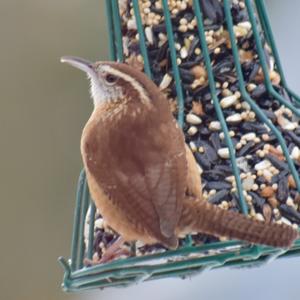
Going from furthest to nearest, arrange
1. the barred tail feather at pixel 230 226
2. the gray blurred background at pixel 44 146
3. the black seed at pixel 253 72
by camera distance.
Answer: the gray blurred background at pixel 44 146
the black seed at pixel 253 72
the barred tail feather at pixel 230 226

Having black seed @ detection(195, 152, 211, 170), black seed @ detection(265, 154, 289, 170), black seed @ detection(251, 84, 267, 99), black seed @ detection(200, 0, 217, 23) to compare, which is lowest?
black seed @ detection(265, 154, 289, 170)

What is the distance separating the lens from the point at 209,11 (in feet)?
16.9

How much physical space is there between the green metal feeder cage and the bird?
10cm

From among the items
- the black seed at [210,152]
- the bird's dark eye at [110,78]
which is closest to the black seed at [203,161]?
the black seed at [210,152]

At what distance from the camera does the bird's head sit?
487 cm

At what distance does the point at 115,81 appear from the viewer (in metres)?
4.95

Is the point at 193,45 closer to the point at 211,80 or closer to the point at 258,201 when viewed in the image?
the point at 211,80

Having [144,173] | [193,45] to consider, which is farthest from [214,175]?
[193,45]

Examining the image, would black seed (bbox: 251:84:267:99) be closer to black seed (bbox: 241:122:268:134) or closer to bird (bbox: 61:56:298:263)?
black seed (bbox: 241:122:268:134)

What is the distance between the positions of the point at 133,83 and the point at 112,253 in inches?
26.6

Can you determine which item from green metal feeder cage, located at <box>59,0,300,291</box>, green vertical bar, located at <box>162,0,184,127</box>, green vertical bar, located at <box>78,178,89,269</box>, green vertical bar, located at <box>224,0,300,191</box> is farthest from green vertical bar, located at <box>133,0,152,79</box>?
green vertical bar, located at <box>78,178,89,269</box>

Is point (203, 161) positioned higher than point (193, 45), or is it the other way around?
point (193, 45)

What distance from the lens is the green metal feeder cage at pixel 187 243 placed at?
4.56 meters

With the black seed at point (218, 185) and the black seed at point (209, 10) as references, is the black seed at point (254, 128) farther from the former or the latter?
the black seed at point (209, 10)
